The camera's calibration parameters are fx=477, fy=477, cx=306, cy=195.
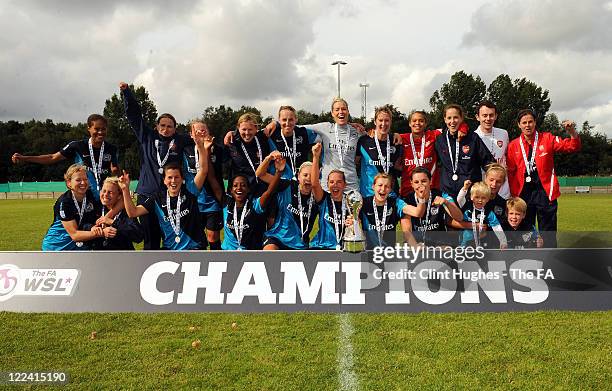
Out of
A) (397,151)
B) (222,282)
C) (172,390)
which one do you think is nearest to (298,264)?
(222,282)

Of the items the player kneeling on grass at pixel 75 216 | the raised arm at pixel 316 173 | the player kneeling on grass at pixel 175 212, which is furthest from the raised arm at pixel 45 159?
the raised arm at pixel 316 173

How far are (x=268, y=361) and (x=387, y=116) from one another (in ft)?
12.7

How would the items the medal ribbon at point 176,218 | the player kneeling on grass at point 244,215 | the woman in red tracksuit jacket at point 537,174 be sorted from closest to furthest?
1. the medal ribbon at point 176,218
2. the player kneeling on grass at point 244,215
3. the woman in red tracksuit jacket at point 537,174

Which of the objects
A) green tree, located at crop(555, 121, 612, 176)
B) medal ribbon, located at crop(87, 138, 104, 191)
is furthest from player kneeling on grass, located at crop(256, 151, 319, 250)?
green tree, located at crop(555, 121, 612, 176)

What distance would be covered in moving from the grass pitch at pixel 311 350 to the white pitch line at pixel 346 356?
0.03 meters

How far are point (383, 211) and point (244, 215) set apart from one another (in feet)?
5.71

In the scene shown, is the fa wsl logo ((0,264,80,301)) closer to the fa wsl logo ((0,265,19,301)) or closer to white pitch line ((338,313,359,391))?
the fa wsl logo ((0,265,19,301))

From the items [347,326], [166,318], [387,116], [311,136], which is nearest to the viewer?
[347,326]

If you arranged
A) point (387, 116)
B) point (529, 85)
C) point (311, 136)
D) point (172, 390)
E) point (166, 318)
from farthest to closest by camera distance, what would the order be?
point (529, 85) → point (311, 136) → point (387, 116) → point (166, 318) → point (172, 390)

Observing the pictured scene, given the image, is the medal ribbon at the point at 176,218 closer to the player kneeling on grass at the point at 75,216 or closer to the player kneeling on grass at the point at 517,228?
the player kneeling on grass at the point at 75,216

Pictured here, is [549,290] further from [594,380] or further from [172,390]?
[172,390]

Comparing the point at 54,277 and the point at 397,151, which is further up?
the point at 397,151

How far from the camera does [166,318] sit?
4.70m

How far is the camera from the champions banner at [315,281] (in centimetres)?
482
